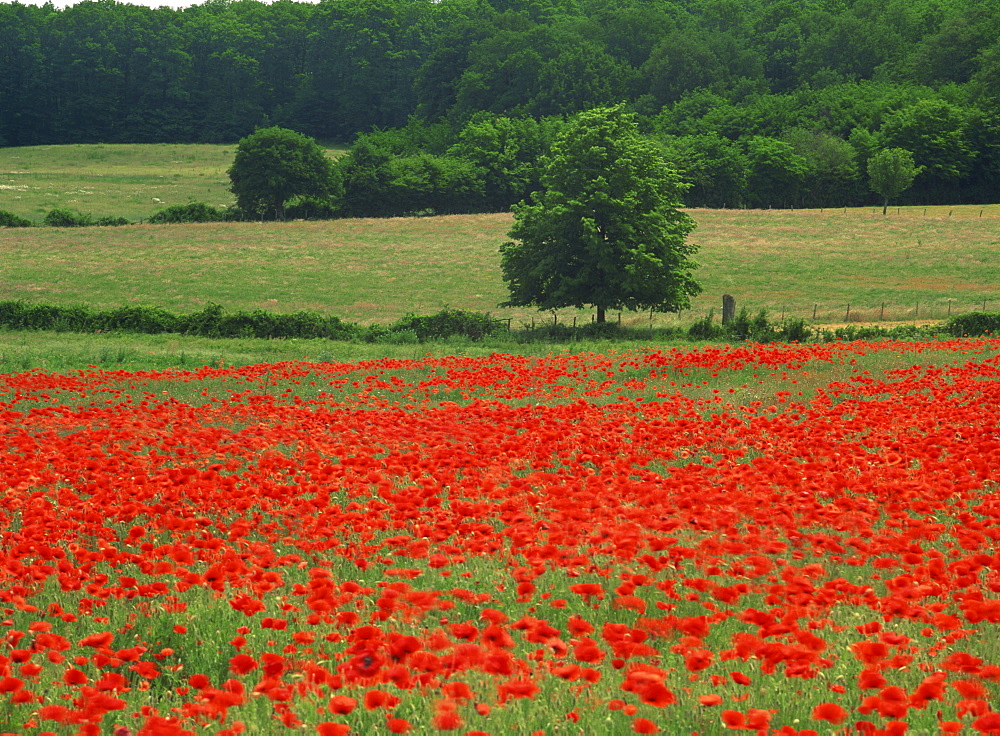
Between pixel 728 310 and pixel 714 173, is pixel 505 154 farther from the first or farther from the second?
pixel 728 310

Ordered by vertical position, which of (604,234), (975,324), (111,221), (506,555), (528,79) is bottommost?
(506,555)

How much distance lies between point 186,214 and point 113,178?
94.7 feet

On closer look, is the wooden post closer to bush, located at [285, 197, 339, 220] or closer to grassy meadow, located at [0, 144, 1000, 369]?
grassy meadow, located at [0, 144, 1000, 369]

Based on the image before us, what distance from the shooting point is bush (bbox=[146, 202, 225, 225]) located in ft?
290

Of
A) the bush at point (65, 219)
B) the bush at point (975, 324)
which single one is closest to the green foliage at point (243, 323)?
the bush at point (975, 324)

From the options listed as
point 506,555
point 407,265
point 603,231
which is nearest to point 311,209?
point 407,265

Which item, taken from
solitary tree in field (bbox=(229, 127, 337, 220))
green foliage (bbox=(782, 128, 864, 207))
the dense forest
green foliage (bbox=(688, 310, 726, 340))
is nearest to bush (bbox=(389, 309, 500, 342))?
green foliage (bbox=(688, 310, 726, 340))

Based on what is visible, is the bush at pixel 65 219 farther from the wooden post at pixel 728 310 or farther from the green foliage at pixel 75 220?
the wooden post at pixel 728 310

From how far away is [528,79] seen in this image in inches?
6078

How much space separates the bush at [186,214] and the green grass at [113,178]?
298cm

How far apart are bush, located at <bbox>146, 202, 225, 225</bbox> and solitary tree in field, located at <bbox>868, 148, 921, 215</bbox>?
6672 cm

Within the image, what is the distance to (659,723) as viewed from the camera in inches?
168

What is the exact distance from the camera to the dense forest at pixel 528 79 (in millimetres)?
112438

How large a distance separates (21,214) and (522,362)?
7988 centimetres
